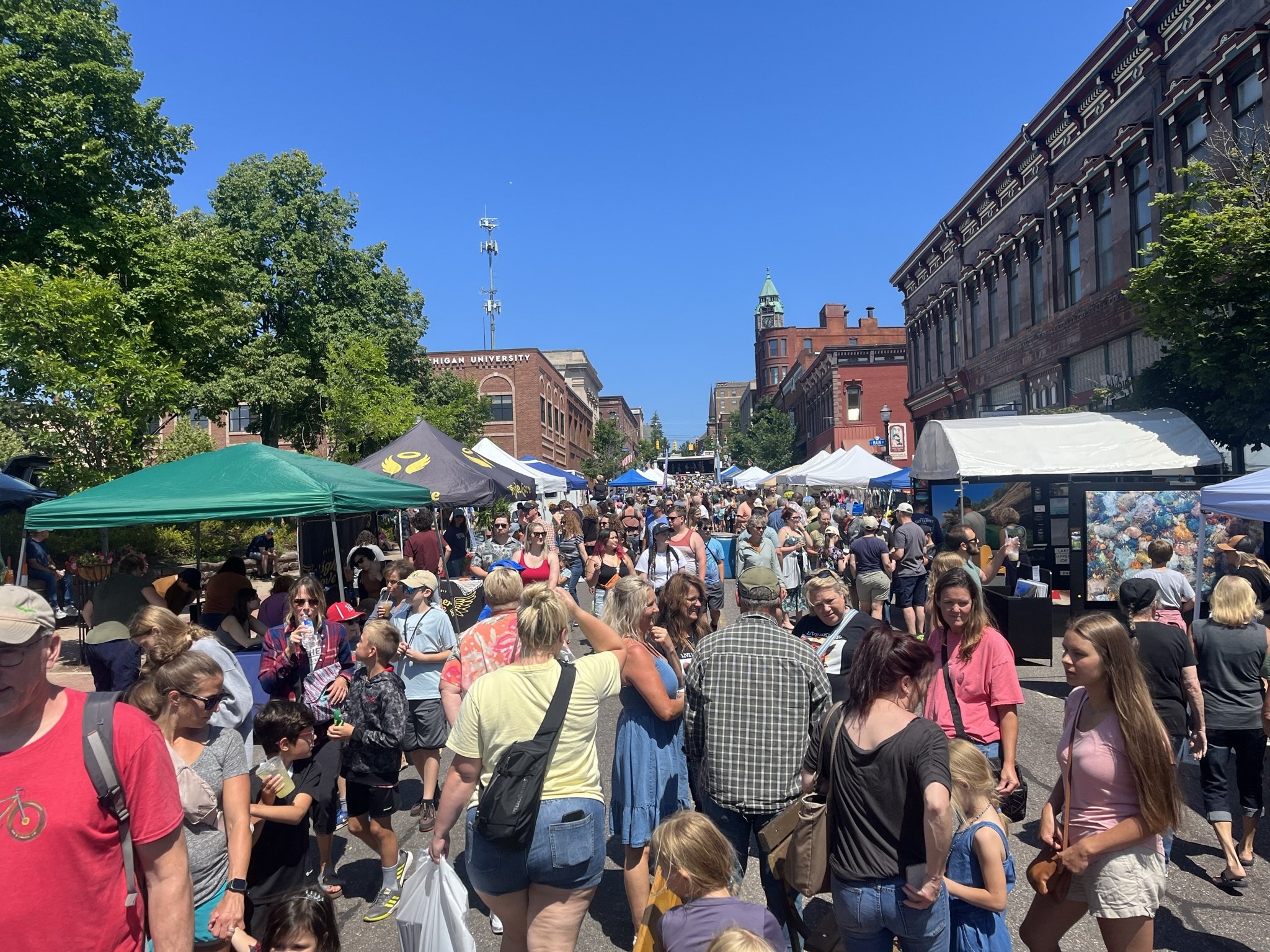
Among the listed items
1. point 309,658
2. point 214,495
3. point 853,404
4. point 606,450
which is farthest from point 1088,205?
point 606,450

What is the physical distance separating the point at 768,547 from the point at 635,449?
124438 mm

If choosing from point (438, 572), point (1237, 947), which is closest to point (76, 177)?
point (438, 572)

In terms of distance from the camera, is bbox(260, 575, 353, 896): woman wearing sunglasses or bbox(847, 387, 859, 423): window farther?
bbox(847, 387, 859, 423): window

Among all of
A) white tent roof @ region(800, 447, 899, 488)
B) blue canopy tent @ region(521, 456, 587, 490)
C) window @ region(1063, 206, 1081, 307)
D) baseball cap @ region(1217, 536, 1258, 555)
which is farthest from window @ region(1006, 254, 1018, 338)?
baseball cap @ region(1217, 536, 1258, 555)

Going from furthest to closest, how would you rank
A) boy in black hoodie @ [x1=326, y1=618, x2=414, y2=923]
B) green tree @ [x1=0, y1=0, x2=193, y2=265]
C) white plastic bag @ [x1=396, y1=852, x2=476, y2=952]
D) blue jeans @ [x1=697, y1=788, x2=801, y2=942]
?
1. green tree @ [x1=0, y1=0, x2=193, y2=265]
2. boy in black hoodie @ [x1=326, y1=618, x2=414, y2=923]
3. blue jeans @ [x1=697, y1=788, x2=801, y2=942]
4. white plastic bag @ [x1=396, y1=852, x2=476, y2=952]

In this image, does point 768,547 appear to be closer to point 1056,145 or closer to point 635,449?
point 1056,145

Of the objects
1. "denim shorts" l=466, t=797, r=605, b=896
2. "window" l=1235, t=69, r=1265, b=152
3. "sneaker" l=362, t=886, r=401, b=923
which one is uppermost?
"window" l=1235, t=69, r=1265, b=152

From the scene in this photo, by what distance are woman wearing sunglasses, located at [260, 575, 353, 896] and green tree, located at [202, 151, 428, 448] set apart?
2580cm

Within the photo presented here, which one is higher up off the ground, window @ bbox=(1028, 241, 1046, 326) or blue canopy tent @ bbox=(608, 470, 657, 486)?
window @ bbox=(1028, 241, 1046, 326)

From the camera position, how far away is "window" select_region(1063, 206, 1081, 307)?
2312 centimetres

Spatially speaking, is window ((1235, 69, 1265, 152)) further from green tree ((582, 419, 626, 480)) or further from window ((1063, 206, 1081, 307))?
green tree ((582, 419, 626, 480))

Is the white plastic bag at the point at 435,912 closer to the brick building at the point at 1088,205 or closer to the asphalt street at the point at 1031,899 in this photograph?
the asphalt street at the point at 1031,899

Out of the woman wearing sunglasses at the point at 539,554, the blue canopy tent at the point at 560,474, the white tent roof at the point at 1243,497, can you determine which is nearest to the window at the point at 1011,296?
the blue canopy tent at the point at 560,474

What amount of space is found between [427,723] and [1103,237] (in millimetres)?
22188
